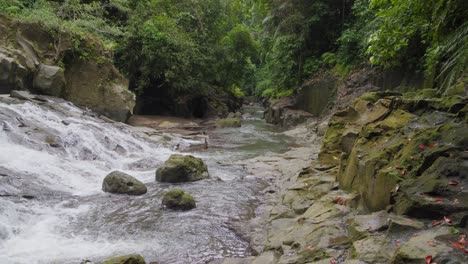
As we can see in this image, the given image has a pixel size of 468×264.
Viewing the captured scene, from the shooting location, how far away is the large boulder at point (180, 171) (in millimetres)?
9344

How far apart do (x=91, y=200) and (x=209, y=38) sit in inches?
882

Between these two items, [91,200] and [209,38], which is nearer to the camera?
[91,200]

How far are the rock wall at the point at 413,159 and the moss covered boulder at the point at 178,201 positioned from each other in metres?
2.94

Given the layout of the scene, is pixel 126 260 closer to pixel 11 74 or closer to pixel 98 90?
pixel 11 74

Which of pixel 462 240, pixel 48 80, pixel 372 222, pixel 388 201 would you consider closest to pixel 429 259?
pixel 462 240

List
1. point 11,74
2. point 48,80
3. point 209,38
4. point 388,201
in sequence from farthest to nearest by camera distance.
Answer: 1. point 209,38
2. point 48,80
3. point 11,74
4. point 388,201

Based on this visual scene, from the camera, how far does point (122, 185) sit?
8.14 metres

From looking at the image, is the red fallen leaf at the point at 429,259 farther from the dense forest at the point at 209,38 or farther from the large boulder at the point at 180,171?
the dense forest at the point at 209,38

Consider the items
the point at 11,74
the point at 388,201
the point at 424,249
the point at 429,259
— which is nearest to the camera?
the point at 429,259

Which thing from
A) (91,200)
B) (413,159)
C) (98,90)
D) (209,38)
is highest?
(209,38)

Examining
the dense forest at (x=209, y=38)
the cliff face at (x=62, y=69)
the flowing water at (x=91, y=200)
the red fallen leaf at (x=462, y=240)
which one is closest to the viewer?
the red fallen leaf at (x=462, y=240)

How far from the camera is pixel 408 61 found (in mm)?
14195

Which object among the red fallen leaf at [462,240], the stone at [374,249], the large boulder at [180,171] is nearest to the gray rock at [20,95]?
the large boulder at [180,171]

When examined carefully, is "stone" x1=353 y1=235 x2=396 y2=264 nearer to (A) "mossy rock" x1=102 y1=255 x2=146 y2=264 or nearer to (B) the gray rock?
(A) "mossy rock" x1=102 y1=255 x2=146 y2=264
